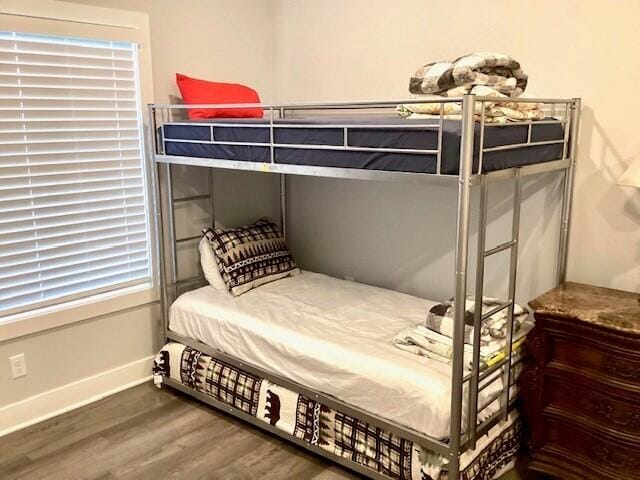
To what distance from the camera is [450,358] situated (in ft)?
7.72

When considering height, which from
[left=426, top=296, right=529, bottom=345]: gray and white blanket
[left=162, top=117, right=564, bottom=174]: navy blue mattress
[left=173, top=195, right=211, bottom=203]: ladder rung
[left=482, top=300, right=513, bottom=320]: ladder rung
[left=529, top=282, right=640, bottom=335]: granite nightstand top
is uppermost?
[left=162, top=117, right=564, bottom=174]: navy blue mattress

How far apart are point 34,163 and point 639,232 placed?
279cm

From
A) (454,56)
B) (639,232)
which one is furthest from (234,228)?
(639,232)

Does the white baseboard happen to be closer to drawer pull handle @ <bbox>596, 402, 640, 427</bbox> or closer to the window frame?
the window frame

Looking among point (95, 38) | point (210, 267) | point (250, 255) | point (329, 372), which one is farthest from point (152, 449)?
point (95, 38)

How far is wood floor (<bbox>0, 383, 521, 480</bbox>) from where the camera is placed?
2.52m

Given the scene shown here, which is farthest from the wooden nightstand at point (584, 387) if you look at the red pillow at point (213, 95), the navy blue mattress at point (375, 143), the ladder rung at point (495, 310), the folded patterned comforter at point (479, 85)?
the red pillow at point (213, 95)

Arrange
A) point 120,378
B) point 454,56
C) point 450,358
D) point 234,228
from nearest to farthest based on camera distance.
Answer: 1. point 450,358
2. point 454,56
3. point 120,378
4. point 234,228

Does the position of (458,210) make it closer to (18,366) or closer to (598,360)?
(598,360)

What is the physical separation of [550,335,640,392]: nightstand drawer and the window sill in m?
2.19

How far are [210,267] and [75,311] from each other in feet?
2.47

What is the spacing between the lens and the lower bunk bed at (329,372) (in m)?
2.27

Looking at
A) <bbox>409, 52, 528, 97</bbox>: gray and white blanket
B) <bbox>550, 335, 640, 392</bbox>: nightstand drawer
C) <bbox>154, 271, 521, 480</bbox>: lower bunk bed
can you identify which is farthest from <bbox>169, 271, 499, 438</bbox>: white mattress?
<bbox>409, 52, 528, 97</bbox>: gray and white blanket

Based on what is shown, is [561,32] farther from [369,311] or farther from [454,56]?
[369,311]
